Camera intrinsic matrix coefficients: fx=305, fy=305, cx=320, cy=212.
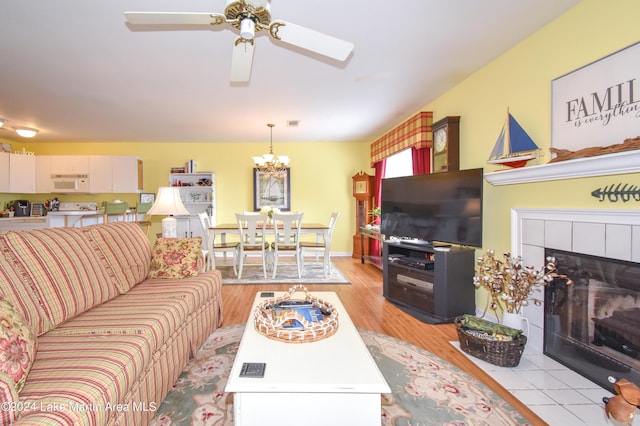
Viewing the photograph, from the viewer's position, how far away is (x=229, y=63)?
9.37ft

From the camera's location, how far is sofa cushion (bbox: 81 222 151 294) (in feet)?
6.95

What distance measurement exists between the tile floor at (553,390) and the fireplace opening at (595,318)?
0.29ft

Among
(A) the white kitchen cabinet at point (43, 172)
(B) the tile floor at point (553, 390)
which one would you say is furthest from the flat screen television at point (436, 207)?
(A) the white kitchen cabinet at point (43, 172)

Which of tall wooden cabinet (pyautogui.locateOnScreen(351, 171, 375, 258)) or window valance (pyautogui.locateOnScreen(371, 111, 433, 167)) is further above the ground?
window valance (pyautogui.locateOnScreen(371, 111, 433, 167))

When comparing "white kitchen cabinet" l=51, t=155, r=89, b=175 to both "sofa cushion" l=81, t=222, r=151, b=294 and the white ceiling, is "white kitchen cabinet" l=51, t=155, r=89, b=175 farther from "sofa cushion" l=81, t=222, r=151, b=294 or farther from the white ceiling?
"sofa cushion" l=81, t=222, r=151, b=294

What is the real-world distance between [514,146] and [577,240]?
82cm

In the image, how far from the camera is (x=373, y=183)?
5977 mm

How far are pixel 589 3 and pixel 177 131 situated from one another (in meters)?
5.38

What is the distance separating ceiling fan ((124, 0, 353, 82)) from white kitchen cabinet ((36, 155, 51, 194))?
19.2ft

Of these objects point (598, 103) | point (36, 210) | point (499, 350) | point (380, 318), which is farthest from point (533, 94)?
point (36, 210)

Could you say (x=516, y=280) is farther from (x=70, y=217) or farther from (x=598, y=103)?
(x=70, y=217)

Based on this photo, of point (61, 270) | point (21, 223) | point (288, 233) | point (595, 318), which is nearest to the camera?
point (61, 270)

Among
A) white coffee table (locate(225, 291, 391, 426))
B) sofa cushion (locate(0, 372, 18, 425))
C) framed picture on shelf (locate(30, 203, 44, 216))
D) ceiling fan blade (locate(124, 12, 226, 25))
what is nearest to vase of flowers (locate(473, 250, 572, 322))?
white coffee table (locate(225, 291, 391, 426))

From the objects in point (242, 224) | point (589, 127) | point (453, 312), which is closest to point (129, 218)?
point (242, 224)
